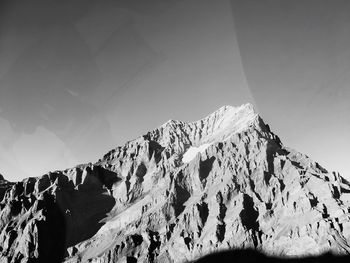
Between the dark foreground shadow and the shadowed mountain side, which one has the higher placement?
the shadowed mountain side

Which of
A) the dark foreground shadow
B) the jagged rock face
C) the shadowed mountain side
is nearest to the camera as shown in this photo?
the dark foreground shadow

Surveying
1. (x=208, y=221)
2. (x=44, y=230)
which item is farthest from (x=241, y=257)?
(x=44, y=230)

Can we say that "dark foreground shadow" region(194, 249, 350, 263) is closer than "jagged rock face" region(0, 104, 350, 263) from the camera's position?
Yes

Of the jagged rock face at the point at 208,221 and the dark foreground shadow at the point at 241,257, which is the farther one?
the jagged rock face at the point at 208,221

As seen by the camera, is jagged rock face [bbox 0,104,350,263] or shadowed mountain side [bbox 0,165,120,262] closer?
jagged rock face [bbox 0,104,350,263]

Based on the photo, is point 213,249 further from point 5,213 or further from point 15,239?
point 5,213

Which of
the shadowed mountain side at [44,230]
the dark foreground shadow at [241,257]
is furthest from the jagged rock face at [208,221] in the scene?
the dark foreground shadow at [241,257]

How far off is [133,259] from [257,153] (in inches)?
3585

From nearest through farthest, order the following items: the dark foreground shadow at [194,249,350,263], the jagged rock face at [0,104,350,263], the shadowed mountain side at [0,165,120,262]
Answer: the dark foreground shadow at [194,249,350,263] → the jagged rock face at [0,104,350,263] → the shadowed mountain side at [0,165,120,262]

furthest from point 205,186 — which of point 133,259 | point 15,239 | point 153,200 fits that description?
point 15,239

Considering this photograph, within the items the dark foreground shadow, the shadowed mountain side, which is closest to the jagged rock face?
the shadowed mountain side

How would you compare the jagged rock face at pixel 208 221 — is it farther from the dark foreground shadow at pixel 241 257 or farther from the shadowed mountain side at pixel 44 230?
the dark foreground shadow at pixel 241 257

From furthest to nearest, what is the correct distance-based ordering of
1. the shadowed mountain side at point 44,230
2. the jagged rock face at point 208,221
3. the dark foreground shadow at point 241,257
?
the shadowed mountain side at point 44,230, the jagged rock face at point 208,221, the dark foreground shadow at point 241,257

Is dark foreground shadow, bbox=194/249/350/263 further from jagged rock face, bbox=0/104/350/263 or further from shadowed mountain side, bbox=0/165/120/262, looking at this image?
shadowed mountain side, bbox=0/165/120/262
